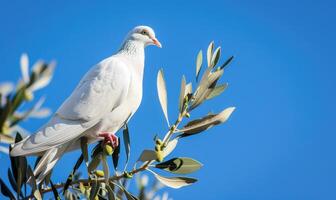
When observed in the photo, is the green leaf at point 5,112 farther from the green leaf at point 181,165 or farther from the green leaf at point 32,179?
the green leaf at point 181,165

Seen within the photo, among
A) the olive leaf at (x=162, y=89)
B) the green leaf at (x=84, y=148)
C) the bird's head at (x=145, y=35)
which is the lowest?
the green leaf at (x=84, y=148)

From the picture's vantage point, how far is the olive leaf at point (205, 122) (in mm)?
3385

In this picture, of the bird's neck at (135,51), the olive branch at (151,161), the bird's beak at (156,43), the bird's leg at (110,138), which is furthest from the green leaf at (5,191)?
the bird's beak at (156,43)

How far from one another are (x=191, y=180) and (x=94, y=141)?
899 mm

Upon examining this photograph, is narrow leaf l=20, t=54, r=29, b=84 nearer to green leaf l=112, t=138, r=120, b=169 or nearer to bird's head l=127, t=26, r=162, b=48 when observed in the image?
green leaf l=112, t=138, r=120, b=169

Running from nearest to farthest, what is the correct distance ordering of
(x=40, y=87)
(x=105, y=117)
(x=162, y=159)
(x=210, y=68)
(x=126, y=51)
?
(x=40, y=87) → (x=162, y=159) → (x=210, y=68) → (x=105, y=117) → (x=126, y=51)

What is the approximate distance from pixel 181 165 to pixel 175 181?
11 centimetres

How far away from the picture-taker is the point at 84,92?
4.05 metres

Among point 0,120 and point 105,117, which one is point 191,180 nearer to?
point 105,117

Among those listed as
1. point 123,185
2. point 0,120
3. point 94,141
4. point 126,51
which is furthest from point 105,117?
point 0,120

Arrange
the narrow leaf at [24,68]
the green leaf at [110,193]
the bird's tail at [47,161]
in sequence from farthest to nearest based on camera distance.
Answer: the bird's tail at [47,161] → the green leaf at [110,193] → the narrow leaf at [24,68]

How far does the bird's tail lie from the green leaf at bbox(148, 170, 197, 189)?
765 millimetres

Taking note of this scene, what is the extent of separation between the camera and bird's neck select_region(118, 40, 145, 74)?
451 cm

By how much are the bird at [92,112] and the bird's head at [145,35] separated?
49cm
